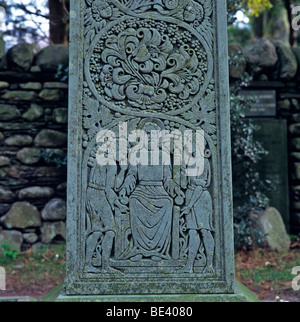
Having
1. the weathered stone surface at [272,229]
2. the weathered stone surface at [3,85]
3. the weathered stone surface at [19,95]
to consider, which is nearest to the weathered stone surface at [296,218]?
the weathered stone surface at [272,229]

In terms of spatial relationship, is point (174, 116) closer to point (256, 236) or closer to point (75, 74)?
point (75, 74)

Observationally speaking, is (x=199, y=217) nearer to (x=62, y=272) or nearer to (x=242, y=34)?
(x=62, y=272)

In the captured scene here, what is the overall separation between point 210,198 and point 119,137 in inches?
29.7

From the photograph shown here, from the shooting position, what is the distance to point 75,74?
8.95ft

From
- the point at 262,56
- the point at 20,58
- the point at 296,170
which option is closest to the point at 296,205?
the point at 296,170

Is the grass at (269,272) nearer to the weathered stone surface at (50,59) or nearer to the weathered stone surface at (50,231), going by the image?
the weathered stone surface at (50,231)

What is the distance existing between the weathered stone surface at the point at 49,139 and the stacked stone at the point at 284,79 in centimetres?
267

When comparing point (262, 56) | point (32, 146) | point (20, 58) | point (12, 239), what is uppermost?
point (262, 56)

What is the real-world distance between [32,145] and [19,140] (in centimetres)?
17

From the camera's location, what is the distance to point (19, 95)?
5.06m

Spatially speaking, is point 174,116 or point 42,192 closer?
point 174,116

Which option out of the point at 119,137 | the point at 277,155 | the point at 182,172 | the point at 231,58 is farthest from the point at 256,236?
the point at 119,137

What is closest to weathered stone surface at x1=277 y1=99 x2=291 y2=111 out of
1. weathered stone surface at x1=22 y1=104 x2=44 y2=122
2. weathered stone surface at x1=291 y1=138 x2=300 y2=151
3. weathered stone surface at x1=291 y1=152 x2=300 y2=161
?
weathered stone surface at x1=291 y1=138 x2=300 y2=151

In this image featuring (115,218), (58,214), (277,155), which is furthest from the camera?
(277,155)
